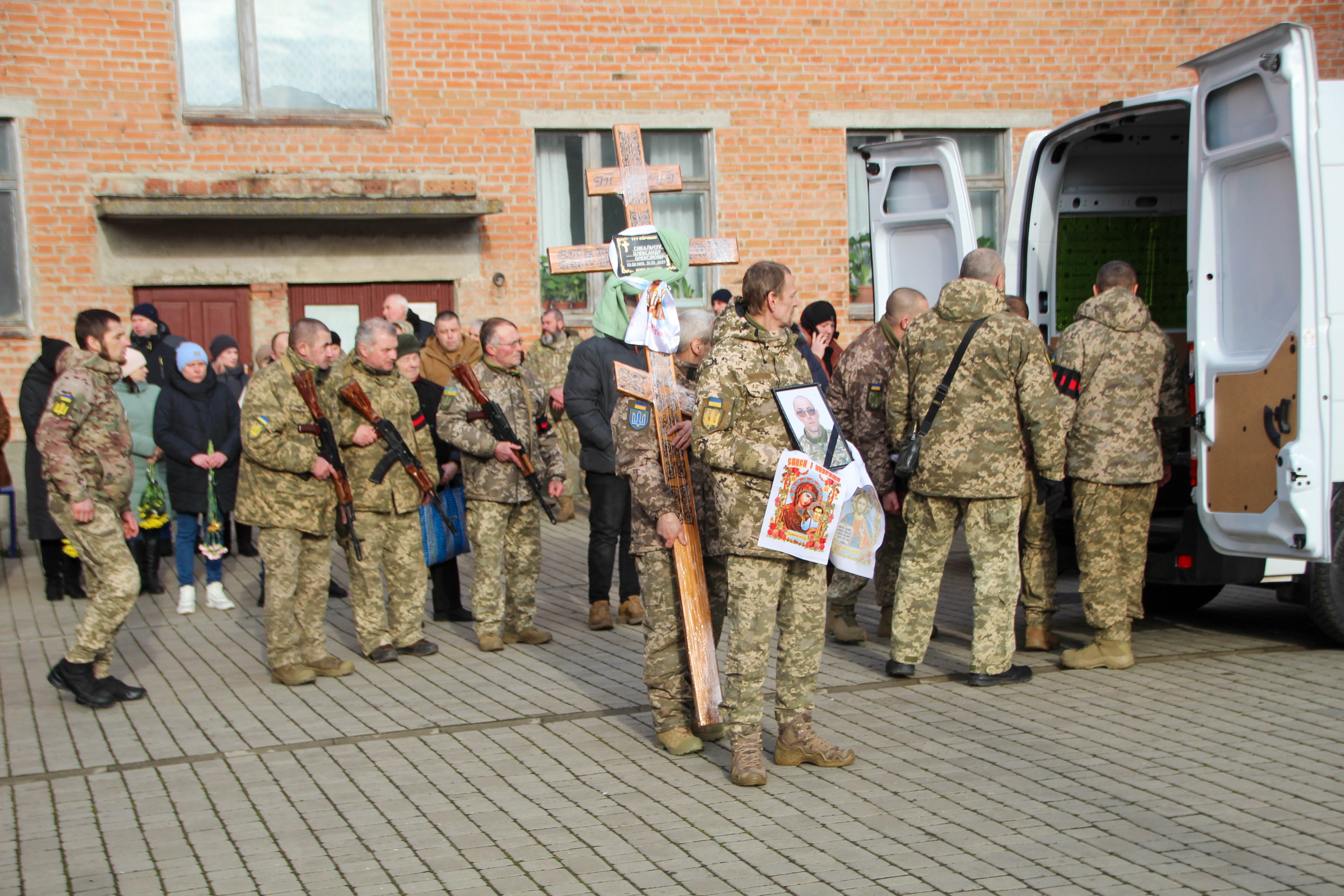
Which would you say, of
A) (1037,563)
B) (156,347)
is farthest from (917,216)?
(156,347)

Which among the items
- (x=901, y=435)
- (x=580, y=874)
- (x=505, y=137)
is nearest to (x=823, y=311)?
(x=901, y=435)

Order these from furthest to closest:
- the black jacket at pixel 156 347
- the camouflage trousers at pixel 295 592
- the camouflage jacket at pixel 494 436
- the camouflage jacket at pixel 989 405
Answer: the black jacket at pixel 156 347
the camouflage jacket at pixel 494 436
the camouflage trousers at pixel 295 592
the camouflage jacket at pixel 989 405

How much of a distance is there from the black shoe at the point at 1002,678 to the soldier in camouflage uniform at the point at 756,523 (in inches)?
53.8

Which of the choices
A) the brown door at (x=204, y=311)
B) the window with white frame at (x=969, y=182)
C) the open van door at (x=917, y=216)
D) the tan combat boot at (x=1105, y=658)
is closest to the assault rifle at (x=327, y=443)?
the open van door at (x=917, y=216)

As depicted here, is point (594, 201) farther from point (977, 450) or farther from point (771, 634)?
point (771, 634)

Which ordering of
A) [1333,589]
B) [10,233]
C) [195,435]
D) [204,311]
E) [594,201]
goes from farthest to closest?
[594,201], [204,311], [10,233], [195,435], [1333,589]

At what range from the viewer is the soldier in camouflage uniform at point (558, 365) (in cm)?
1263

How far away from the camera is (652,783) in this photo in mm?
4992

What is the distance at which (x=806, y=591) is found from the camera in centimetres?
498

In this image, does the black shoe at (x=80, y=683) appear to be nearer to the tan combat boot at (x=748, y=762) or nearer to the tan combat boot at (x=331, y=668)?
the tan combat boot at (x=331, y=668)

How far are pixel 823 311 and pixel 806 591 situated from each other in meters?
3.23

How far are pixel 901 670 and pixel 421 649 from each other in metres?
2.70

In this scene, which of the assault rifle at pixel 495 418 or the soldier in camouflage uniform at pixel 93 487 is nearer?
the soldier in camouflage uniform at pixel 93 487

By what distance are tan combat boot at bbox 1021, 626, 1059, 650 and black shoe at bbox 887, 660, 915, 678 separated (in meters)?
0.90
